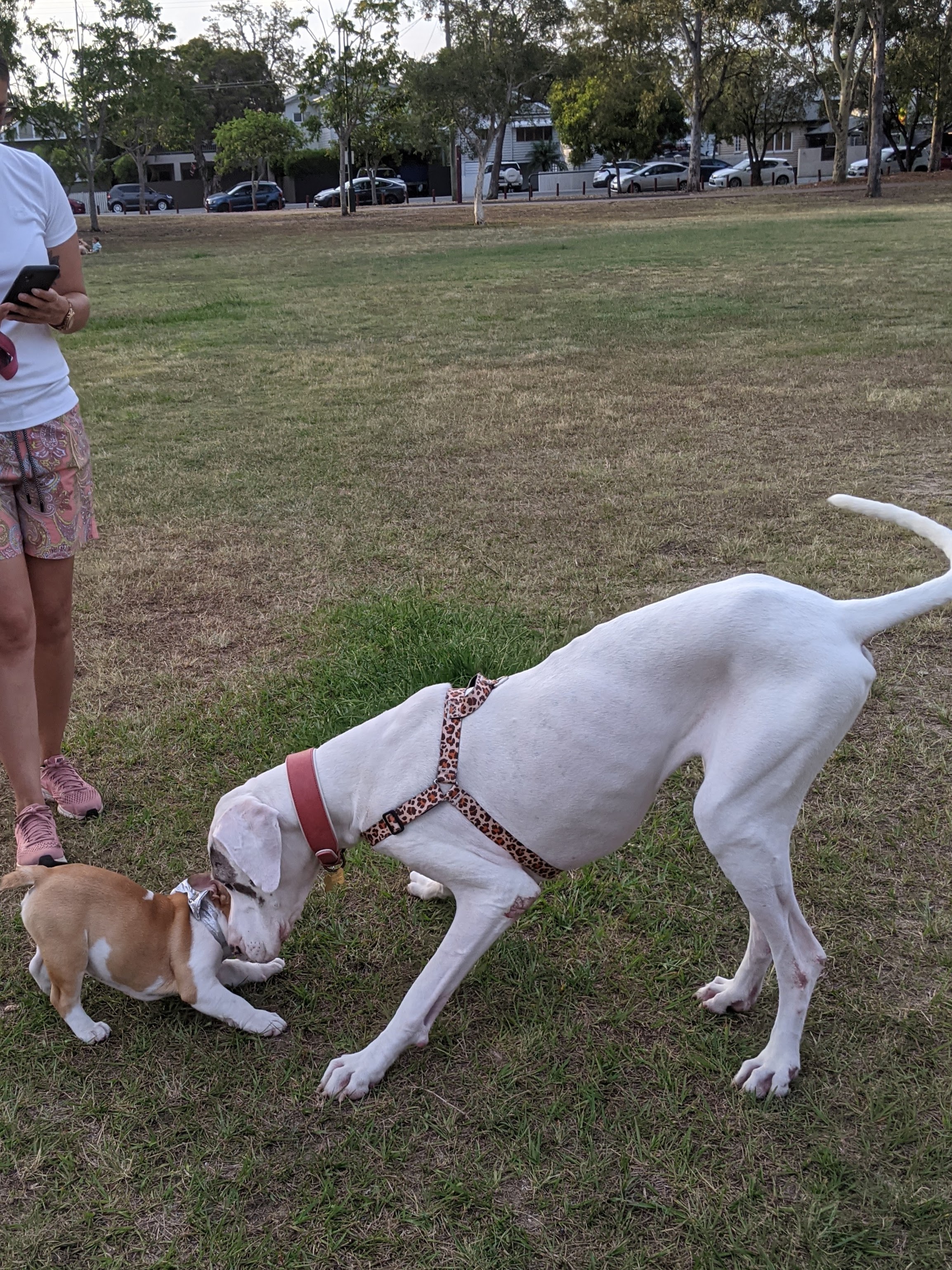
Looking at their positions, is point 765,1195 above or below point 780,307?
below

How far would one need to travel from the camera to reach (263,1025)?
9.04 feet

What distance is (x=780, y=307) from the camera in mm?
13625

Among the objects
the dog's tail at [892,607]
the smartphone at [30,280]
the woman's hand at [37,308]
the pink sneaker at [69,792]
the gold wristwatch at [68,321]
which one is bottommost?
the pink sneaker at [69,792]

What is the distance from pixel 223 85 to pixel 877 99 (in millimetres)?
52161

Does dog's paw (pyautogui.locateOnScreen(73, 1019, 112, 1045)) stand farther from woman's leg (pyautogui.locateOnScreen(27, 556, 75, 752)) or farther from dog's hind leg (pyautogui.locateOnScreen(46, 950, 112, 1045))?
woman's leg (pyautogui.locateOnScreen(27, 556, 75, 752))

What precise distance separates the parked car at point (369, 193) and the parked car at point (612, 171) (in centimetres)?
1004

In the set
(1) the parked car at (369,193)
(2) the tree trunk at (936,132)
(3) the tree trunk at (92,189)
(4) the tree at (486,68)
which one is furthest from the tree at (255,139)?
(2) the tree trunk at (936,132)

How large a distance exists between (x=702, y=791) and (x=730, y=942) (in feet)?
2.79

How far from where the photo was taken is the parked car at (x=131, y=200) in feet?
192

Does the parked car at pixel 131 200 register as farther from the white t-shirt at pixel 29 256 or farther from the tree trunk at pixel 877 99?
the white t-shirt at pixel 29 256

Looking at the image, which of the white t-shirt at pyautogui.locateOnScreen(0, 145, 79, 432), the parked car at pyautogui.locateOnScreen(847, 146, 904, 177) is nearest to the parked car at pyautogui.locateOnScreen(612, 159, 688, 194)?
the parked car at pyautogui.locateOnScreen(847, 146, 904, 177)

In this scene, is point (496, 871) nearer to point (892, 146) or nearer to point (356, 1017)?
point (356, 1017)

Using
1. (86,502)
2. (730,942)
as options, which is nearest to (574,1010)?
(730,942)

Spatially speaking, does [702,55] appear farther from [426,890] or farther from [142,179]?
[426,890]
